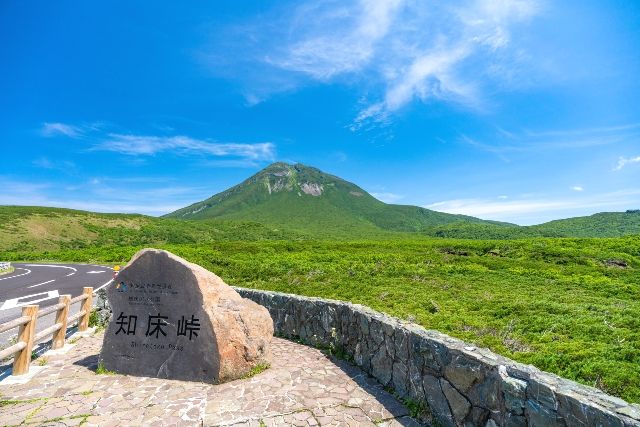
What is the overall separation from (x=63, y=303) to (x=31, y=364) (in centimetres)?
175

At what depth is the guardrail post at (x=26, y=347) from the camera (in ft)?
24.8

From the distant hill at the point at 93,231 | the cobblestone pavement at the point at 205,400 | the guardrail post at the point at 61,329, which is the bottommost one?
the cobblestone pavement at the point at 205,400

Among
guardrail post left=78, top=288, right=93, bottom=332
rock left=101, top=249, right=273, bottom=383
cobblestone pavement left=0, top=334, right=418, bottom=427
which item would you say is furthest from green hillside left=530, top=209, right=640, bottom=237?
guardrail post left=78, top=288, right=93, bottom=332

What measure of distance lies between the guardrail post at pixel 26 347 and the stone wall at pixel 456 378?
6.51 m

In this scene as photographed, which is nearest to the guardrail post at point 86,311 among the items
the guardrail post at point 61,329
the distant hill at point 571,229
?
the guardrail post at point 61,329

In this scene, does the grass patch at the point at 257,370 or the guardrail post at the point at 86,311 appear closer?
the grass patch at the point at 257,370

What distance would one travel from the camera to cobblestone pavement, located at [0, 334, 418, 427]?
5.82 meters

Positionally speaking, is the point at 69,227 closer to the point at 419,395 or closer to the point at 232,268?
the point at 232,268

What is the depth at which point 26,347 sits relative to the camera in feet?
25.1

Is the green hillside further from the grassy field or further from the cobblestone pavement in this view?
the cobblestone pavement

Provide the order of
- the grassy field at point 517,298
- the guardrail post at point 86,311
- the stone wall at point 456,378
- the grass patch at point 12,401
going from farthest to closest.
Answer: the guardrail post at point 86,311 < the grassy field at point 517,298 < the grass patch at point 12,401 < the stone wall at point 456,378

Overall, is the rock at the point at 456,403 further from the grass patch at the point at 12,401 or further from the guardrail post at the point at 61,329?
the guardrail post at the point at 61,329

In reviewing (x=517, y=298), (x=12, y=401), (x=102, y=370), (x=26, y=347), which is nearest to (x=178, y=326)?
(x=102, y=370)

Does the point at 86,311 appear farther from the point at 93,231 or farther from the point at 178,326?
the point at 93,231
